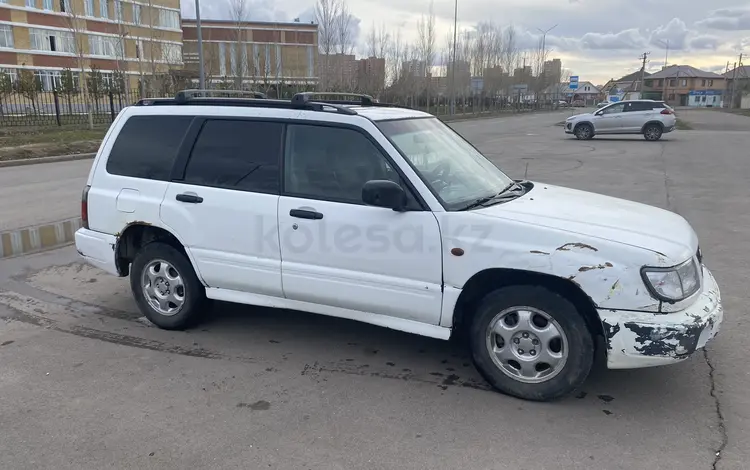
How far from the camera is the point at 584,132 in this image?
2636 cm

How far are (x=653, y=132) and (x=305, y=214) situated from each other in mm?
24608

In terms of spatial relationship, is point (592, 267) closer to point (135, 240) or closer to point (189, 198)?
point (189, 198)

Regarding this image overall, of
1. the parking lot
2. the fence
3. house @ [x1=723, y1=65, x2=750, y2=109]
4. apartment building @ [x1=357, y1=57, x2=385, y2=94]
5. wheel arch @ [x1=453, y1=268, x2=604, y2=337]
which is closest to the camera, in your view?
the parking lot

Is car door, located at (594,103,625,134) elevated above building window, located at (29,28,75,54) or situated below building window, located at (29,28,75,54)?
below

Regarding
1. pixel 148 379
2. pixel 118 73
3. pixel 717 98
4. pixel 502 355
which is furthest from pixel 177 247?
pixel 717 98

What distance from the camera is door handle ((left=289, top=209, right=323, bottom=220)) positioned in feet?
13.5

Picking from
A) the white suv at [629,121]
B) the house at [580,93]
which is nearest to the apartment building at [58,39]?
the white suv at [629,121]

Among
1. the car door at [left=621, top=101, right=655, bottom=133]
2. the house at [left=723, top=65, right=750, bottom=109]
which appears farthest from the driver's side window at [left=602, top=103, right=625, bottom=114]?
the house at [left=723, top=65, right=750, bottom=109]

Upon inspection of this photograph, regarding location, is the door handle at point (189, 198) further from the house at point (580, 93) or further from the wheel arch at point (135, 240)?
the house at point (580, 93)

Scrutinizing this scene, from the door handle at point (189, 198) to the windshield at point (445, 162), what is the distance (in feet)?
5.07

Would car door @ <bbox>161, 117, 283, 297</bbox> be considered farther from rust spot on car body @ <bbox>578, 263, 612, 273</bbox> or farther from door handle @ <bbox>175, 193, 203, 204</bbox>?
rust spot on car body @ <bbox>578, 263, 612, 273</bbox>

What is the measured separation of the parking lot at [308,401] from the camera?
3.17 meters

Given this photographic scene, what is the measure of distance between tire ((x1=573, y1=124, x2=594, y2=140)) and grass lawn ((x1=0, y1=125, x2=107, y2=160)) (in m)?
20.1

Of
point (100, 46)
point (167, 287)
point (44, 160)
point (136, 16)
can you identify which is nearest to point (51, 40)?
point (100, 46)
